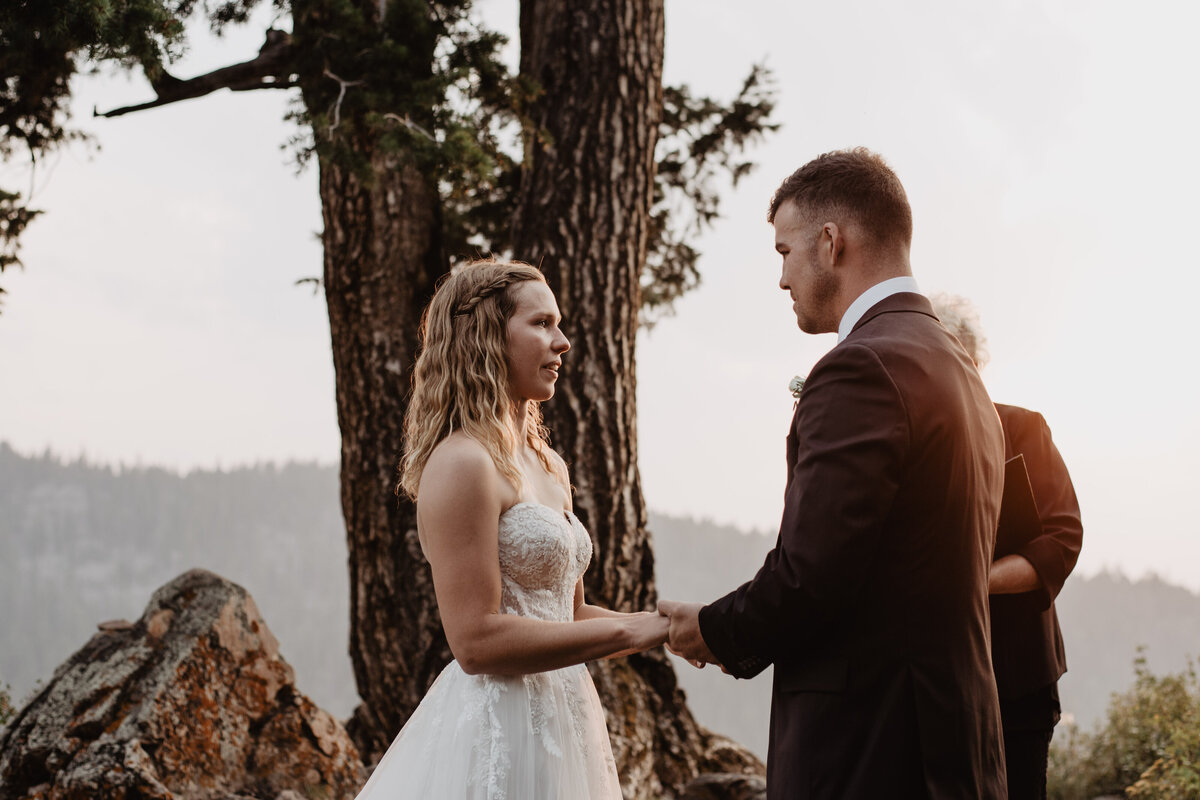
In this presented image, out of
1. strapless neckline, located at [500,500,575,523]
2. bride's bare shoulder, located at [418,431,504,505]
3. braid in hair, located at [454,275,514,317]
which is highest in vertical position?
braid in hair, located at [454,275,514,317]

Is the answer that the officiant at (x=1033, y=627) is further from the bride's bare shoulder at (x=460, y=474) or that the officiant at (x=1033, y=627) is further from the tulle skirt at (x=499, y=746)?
the bride's bare shoulder at (x=460, y=474)

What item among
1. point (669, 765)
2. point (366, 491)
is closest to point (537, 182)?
point (366, 491)

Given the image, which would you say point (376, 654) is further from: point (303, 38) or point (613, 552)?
point (303, 38)

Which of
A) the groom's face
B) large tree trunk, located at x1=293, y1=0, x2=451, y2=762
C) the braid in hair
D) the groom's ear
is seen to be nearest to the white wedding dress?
the braid in hair

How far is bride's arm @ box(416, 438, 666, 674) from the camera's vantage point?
2.64 metres

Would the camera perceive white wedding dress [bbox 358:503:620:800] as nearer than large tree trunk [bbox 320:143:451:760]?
Yes

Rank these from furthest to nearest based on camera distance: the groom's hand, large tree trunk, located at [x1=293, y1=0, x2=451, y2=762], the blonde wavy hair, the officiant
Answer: large tree trunk, located at [x1=293, y1=0, x2=451, y2=762], the officiant, the blonde wavy hair, the groom's hand

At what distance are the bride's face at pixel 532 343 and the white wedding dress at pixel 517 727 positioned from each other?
0.43 metres

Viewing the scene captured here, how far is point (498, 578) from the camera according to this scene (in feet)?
8.79

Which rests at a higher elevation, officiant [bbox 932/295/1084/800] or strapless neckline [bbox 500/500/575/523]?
strapless neckline [bbox 500/500/575/523]

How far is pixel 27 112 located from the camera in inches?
205

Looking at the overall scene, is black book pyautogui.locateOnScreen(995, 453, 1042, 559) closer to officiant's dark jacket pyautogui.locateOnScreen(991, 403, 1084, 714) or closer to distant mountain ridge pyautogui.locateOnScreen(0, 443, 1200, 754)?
officiant's dark jacket pyautogui.locateOnScreen(991, 403, 1084, 714)

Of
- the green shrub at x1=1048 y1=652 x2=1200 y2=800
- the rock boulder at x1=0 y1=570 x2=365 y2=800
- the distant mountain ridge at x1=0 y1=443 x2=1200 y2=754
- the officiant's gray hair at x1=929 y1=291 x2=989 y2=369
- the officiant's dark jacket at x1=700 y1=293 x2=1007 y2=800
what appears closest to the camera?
the officiant's dark jacket at x1=700 y1=293 x2=1007 y2=800

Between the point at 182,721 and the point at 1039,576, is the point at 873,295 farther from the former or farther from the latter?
the point at 182,721
